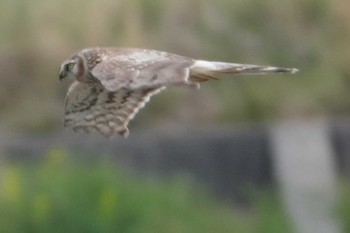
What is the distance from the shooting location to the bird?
5766 mm

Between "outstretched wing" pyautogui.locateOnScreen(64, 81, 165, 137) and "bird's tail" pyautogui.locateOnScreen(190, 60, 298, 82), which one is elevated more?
"bird's tail" pyautogui.locateOnScreen(190, 60, 298, 82)

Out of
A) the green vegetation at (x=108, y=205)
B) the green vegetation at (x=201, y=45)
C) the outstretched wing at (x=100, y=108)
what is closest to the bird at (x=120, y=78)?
the outstretched wing at (x=100, y=108)

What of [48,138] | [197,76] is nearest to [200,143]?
[48,138]

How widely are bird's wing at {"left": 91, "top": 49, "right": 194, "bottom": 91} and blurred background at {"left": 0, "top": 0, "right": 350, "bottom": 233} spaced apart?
3991 millimetres

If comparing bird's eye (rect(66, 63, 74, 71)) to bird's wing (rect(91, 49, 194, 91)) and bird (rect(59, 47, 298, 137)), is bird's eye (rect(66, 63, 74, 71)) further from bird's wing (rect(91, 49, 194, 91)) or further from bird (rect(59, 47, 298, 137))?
bird's wing (rect(91, 49, 194, 91))

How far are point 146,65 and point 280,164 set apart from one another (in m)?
4.76

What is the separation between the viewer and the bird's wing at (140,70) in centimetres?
570

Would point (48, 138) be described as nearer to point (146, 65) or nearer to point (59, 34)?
point (59, 34)

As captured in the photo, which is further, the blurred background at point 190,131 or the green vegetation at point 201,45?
the green vegetation at point 201,45

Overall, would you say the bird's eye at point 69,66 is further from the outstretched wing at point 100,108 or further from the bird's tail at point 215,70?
the bird's tail at point 215,70

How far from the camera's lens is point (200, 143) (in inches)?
420

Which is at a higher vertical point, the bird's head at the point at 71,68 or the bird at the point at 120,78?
the bird's head at the point at 71,68

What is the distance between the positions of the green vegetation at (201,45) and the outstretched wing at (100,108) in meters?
4.58

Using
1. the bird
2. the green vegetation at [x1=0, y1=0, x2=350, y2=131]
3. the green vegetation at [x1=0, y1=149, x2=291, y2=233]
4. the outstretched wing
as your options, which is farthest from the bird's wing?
the green vegetation at [x1=0, y1=0, x2=350, y2=131]
